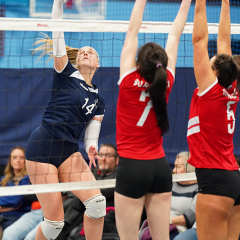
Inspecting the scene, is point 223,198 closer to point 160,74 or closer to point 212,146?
point 212,146

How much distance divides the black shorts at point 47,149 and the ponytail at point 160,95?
1.25m

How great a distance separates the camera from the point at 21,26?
130 inches

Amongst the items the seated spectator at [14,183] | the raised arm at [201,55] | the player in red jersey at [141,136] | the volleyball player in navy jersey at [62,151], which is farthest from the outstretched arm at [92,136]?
the seated spectator at [14,183]

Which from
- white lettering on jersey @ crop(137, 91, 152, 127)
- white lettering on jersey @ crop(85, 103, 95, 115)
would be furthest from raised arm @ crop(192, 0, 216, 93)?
white lettering on jersey @ crop(85, 103, 95, 115)

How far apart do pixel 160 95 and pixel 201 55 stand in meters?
0.53

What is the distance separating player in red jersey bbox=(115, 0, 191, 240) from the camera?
2.52 metres

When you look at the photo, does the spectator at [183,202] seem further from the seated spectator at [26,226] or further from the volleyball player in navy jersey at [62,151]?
the seated spectator at [26,226]

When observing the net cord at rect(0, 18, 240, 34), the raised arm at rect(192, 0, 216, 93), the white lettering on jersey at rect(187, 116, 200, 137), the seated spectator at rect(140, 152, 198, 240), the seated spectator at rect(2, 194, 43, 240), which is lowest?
the seated spectator at rect(2, 194, 43, 240)

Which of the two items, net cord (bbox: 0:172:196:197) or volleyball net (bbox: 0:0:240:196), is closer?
net cord (bbox: 0:172:196:197)

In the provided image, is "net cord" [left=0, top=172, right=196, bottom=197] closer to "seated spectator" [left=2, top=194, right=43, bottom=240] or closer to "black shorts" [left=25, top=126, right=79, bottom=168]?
"black shorts" [left=25, top=126, right=79, bottom=168]

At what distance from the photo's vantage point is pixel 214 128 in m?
2.79

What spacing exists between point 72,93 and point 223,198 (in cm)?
171

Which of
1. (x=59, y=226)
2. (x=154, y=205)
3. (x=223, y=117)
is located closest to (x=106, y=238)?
(x=59, y=226)

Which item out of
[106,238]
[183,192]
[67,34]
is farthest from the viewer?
[67,34]
